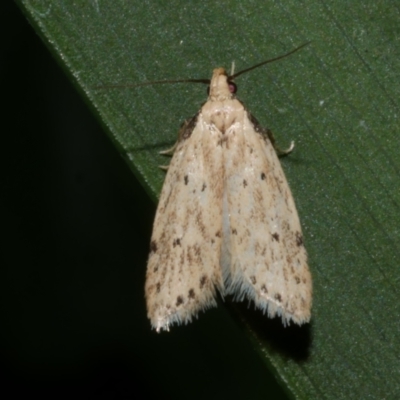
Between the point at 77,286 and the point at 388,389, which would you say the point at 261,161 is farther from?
the point at 77,286

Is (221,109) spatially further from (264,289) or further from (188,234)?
(264,289)

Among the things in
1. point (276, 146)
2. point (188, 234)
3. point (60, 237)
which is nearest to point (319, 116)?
point (276, 146)

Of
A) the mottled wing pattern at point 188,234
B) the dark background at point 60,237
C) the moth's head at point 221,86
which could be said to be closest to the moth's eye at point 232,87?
the moth's head at point 221,86

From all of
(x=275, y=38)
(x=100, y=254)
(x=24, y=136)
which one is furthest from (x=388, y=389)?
(x=24, y=136)

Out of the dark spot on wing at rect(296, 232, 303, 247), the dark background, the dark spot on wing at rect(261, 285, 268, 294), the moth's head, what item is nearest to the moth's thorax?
the moth's head

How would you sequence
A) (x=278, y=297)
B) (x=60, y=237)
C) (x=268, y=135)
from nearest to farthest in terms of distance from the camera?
(x=278, y=297) → (x=268, y=135) → (x=60, y=237)
